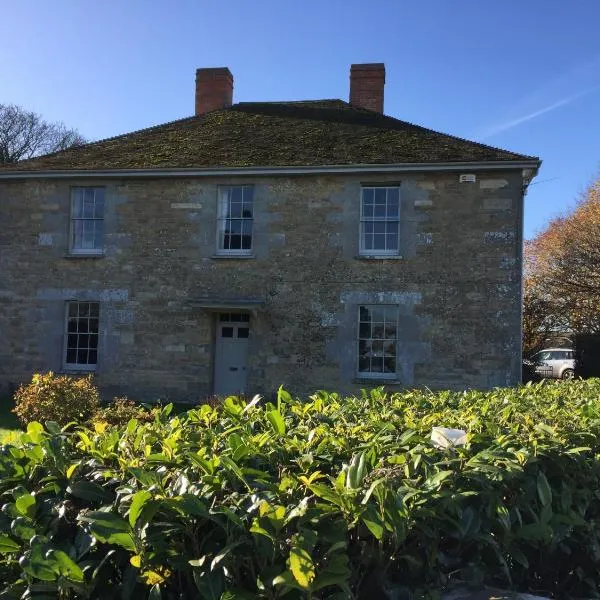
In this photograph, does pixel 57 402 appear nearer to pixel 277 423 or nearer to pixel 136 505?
pixel 277 423

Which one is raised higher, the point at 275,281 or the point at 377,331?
the point at 275,281

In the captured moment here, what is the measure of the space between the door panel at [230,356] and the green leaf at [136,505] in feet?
46.1

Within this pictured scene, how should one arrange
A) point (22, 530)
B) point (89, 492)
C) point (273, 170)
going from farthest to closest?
point (273, 170) → point (89, 492) → point (22, 530)

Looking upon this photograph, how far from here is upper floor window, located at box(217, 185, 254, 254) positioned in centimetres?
1623

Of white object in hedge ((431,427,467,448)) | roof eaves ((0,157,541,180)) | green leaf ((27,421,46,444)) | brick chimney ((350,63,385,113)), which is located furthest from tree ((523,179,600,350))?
green leaf ((27,421,46,444))

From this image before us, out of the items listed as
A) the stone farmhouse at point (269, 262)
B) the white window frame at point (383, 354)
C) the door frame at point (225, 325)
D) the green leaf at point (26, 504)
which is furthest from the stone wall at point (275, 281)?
the green leaf at point (26, 504)

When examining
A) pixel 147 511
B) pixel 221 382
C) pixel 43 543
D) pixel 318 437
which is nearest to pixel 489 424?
pixel 318 437

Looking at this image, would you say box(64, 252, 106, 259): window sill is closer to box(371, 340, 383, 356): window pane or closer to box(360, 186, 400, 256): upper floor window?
box(360, 186, 400, 256): upper floor window

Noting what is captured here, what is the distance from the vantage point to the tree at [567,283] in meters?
25.6

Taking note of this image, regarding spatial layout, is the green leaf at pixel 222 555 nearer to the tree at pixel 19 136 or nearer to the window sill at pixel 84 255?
the window sill at pixel 84 255

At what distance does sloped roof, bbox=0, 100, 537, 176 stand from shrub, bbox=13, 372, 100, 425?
23.4 ft

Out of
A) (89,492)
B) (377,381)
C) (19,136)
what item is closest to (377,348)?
(377,381)

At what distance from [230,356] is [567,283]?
16591 millimetres

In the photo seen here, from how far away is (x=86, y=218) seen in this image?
1695 cm
